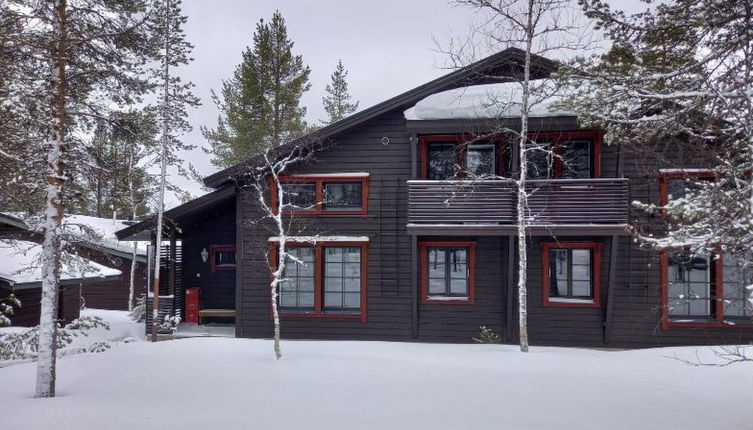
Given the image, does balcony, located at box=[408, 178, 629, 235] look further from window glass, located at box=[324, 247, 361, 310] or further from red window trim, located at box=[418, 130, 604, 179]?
window glass, located at box=[324, 247, 361, 310]

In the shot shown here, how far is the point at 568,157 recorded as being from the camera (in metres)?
13.0

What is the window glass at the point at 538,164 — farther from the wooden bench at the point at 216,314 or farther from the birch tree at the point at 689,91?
the wooden bench at the point at 216,314

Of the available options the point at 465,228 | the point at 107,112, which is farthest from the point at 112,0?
the point at 465,228

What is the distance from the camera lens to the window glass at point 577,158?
12.9 m

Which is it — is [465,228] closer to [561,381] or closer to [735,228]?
[561,381]

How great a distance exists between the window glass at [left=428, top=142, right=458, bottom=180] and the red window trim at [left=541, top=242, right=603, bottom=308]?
3200mm

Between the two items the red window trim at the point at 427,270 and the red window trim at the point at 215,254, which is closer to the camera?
the red window trim at the point at 427,270

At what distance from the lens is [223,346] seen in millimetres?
12047

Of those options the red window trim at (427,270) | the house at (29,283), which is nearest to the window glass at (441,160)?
the red window trim at (427,270)

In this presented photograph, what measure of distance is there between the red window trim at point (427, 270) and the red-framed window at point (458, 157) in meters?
1.85

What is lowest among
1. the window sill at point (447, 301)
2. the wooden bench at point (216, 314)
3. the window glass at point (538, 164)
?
the wooden bench at point (216, 314)

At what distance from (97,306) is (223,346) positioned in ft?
60.0

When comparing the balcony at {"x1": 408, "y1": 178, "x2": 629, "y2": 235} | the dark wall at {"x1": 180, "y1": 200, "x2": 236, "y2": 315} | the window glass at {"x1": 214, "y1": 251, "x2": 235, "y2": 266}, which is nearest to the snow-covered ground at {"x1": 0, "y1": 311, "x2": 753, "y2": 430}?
the balcony at {"x1": 408, "y1": 178, "x2": 629, "y2": 235}

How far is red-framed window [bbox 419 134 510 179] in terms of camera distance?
13117 mm
